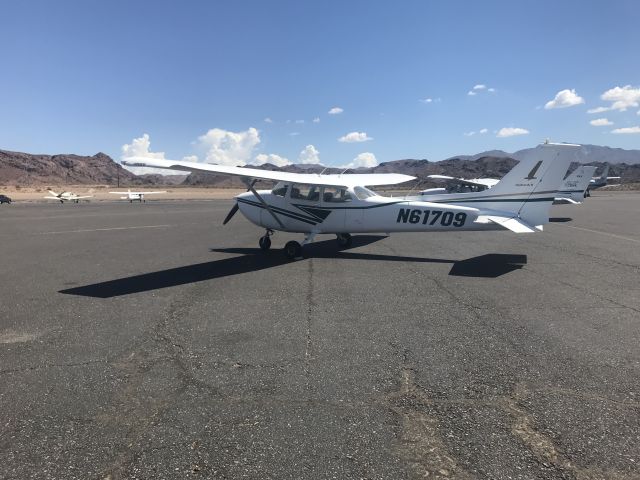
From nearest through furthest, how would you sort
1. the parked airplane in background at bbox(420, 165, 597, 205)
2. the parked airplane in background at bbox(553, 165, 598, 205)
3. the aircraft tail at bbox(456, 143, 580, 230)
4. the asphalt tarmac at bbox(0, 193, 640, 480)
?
the asphalt tarmac at bbox(0, 193, 640, 480)
the aircraft tail at bbox(456, 143, 580, 230)
the parked airplane in background at bbox(420, 165, 597, 205)
the parked airplane in background at bbox(553, 165, 598, 205)

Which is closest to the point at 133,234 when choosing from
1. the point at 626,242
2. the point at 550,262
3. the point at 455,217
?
the point at 455,217

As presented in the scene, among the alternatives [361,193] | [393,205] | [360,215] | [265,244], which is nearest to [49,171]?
[265,244]

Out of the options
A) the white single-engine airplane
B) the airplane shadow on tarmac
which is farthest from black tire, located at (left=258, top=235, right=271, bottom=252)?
the airplane shadow on tarmac

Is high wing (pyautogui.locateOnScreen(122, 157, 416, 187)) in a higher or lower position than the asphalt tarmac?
higher

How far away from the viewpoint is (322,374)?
4559 mm

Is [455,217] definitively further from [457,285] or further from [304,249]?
[304,249]

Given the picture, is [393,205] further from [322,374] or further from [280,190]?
[322,374]

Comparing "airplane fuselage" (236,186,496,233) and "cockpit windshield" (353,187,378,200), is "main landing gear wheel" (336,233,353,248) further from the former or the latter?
"cockpit windshield" (353,187,378,200)

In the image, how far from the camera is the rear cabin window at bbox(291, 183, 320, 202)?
39.8 ft

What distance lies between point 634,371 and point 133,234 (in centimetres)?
1676

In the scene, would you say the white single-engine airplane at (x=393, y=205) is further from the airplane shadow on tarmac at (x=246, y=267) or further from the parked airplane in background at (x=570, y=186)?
the parked airplane in background at (x=570, y=186)

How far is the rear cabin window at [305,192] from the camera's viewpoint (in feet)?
39.8

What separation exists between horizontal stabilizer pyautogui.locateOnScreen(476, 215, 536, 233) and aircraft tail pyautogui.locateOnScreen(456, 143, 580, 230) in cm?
12

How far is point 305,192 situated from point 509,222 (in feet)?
18.5
